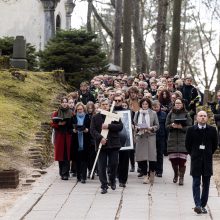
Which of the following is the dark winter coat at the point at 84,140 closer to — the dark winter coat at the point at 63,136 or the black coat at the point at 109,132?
the dark winter coat at the point at 63,136

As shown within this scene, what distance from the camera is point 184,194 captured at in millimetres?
13664

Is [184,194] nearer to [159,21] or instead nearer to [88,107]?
[88,107]

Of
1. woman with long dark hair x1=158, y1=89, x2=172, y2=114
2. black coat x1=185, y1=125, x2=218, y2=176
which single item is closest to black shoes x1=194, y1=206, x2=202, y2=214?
black coat x1=185, y1=125, x2=218, y2=176

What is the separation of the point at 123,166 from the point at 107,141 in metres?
1.01

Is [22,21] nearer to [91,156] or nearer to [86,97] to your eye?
[86,97]

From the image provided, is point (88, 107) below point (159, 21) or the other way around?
below

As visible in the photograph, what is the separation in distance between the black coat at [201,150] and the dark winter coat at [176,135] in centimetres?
292

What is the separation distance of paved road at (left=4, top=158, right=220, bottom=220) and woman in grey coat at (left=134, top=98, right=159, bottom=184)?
0.50 m

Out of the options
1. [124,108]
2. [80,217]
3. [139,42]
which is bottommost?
[80,217]

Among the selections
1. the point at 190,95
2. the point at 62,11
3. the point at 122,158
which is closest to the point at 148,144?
the point at 122,158

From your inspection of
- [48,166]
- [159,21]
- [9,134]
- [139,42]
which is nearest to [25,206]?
[48,166]

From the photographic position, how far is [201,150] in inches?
467

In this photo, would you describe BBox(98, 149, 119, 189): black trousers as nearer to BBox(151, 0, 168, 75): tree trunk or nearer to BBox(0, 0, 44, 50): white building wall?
BBox(151, 0, 168, 75): tree trunk

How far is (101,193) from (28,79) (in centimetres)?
1197
